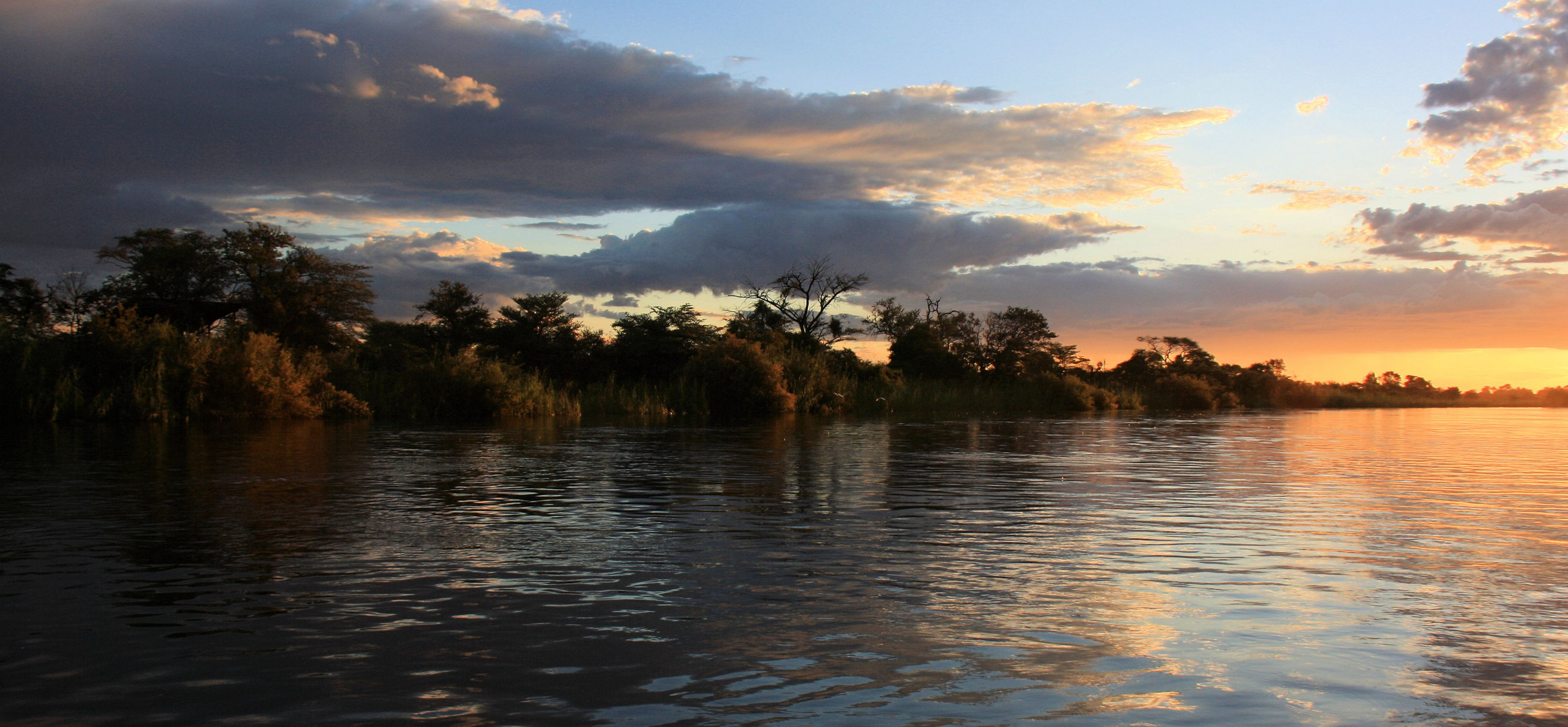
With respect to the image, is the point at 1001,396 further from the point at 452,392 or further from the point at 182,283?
the point at 182,283

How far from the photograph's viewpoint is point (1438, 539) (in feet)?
22.1

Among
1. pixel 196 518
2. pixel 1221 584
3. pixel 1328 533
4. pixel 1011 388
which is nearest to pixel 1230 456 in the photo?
pixel 1328 533

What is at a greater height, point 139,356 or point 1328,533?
point 139,356

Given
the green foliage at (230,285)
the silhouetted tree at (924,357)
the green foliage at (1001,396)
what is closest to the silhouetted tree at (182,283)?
the green foliage at (230,285)

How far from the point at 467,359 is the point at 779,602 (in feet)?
108

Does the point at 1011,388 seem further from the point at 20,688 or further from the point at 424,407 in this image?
the point at 20,688

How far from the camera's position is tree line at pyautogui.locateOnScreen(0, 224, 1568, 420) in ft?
91.0

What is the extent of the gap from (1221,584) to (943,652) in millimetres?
2230

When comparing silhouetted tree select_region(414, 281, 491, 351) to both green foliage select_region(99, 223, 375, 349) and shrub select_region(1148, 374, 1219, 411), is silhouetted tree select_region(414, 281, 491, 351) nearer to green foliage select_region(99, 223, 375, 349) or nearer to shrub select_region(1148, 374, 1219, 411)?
green foliage select_region(99, 223, 375, 349)

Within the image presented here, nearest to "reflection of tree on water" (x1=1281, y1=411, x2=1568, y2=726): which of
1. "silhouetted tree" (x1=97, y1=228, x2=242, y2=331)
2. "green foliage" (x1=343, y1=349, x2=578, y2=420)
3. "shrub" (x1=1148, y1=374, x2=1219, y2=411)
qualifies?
"green foliage" (x1=343, y1=349, x2=578, y2=420)

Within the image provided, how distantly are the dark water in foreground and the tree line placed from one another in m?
20.0

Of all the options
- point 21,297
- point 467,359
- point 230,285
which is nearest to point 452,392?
point 467,359

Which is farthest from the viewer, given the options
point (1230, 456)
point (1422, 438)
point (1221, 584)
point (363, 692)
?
point (1422, 438)

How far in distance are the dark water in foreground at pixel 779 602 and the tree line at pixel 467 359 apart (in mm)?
19972
